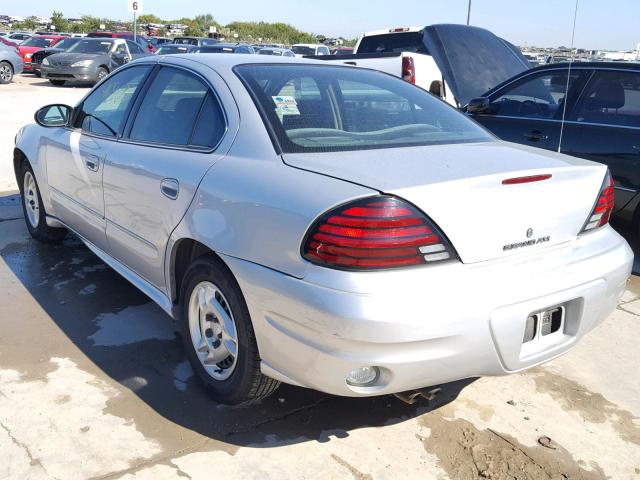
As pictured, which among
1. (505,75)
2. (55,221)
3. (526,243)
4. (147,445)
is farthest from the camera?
(505,75)

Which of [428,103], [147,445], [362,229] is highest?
[428,103]

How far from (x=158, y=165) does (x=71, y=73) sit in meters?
19.3

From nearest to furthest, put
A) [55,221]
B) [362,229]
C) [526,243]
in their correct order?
[362,229] < [526,243] < [55,221]

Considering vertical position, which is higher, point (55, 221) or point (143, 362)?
point (55, 221)

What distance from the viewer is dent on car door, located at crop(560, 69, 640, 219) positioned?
5082 millimetres

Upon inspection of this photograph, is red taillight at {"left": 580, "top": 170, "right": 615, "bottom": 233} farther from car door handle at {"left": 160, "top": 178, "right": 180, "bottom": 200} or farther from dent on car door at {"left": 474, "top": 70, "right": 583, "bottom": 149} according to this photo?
dent on car door at {"left": 474, "top": 70, "right": 583, "bottom": 149}

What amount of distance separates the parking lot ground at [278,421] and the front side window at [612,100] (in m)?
2.27

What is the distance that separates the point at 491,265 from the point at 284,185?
85 centimetres

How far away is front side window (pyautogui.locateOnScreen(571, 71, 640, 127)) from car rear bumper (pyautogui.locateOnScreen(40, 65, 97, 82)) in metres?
18.4

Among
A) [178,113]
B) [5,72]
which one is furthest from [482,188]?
[5,72]

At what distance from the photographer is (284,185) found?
8.30ft

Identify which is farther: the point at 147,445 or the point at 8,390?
the point at 8,390

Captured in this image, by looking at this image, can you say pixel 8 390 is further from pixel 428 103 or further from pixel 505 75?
pixel 505 75

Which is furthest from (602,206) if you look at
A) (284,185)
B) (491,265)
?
(284,185)
